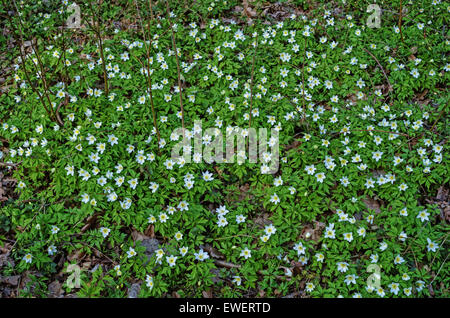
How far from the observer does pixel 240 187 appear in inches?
155

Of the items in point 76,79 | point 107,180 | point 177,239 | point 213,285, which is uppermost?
point 76,79

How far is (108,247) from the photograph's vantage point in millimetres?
3592

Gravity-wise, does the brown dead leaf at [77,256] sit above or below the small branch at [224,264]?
above

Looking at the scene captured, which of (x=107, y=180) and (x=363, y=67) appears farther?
(x=363, y=67)

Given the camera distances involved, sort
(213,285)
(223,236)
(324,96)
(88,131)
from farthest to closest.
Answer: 1. (324,96)
2. (88,131)
3. (223,236)
4. (213,285)

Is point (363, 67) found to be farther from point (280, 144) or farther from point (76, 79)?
point (76, 79)

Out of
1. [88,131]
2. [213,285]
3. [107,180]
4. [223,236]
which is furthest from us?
[88,131]

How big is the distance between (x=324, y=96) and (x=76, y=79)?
9.97ft

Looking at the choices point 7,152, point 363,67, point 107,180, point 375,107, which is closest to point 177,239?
point 107,180

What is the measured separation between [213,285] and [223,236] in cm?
47

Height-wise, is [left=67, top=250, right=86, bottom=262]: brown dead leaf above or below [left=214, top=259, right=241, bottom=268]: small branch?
above

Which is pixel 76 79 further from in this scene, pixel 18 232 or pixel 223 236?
pixel 223 236

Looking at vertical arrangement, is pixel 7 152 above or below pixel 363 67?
below

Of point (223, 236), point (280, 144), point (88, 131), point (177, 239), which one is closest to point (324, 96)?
point (280, 144)
